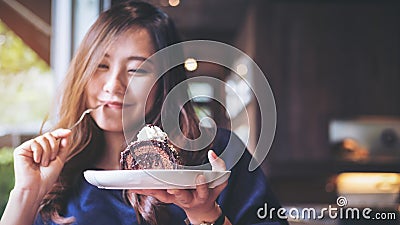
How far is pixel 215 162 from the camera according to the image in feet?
3.90

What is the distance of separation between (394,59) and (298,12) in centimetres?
40

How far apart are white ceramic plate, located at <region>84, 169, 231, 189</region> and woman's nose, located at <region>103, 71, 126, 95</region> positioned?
0.15 m

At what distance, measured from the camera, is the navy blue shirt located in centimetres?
120

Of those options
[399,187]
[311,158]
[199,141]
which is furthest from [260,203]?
[311,158]

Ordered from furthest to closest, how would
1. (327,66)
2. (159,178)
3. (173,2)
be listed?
(327,66) < (173,2) < (159,178)

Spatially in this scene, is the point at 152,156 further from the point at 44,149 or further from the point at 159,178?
the point at 44,149

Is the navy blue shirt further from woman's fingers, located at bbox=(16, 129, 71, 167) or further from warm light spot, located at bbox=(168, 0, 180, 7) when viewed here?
warm light spot, located at bbox=(168, 0, 180, 7)

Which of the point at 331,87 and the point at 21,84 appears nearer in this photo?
the point at 21,84

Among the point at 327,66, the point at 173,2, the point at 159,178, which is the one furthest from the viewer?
the point at 327,66

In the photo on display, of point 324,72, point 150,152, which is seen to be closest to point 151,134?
point 150,152

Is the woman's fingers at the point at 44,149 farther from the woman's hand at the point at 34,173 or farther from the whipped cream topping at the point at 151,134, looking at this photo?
the whipped cream topping at the point at 151,134

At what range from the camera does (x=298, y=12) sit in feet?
7.52

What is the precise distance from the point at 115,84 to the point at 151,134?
119 millimetres

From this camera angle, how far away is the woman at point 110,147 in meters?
1.20
